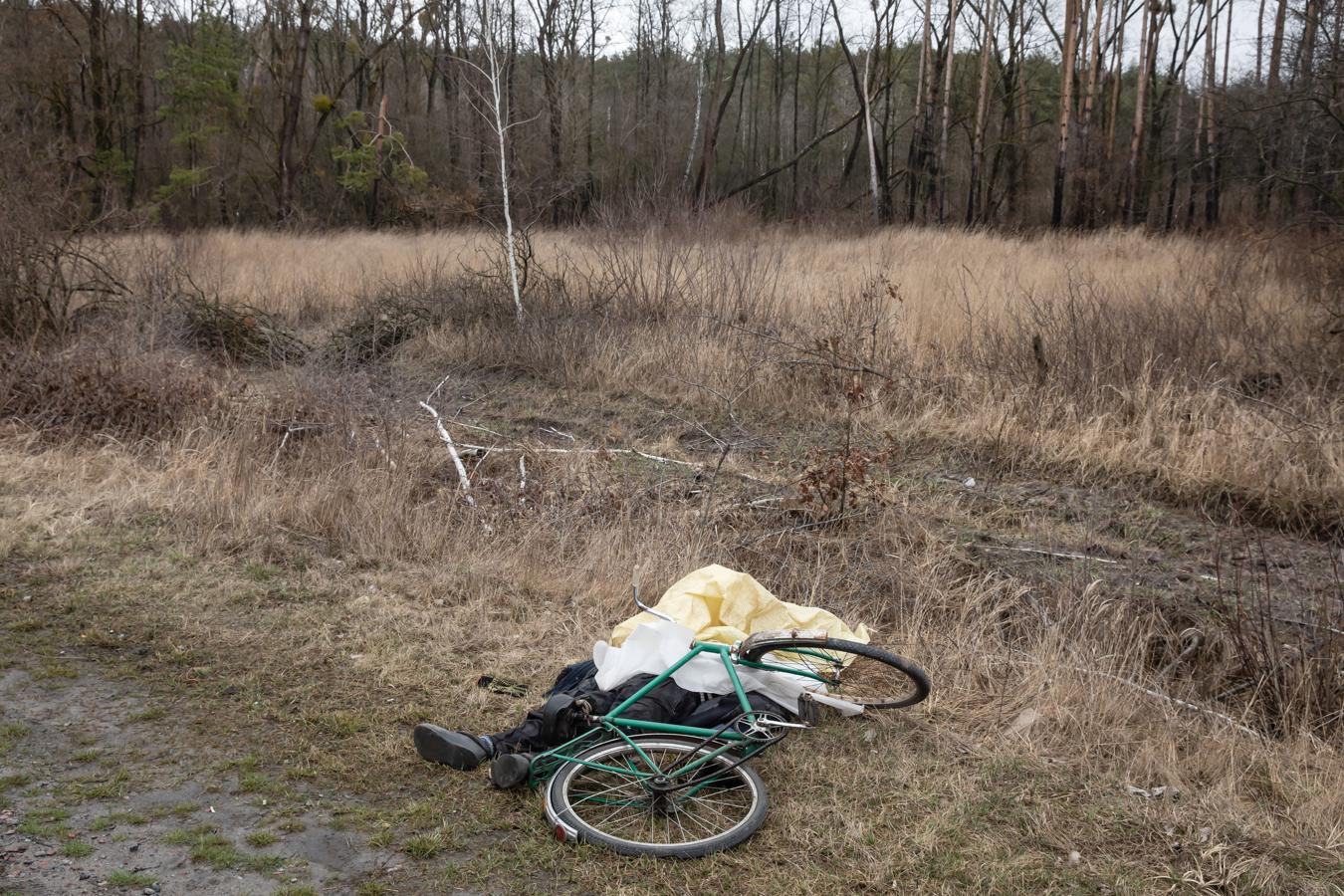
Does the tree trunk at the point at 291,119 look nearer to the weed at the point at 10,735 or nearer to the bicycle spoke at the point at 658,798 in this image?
the weed at the point at 10,735

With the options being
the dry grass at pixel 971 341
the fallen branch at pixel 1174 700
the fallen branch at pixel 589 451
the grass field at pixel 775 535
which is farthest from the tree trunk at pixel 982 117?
the fallen branch at pixel 1174 700

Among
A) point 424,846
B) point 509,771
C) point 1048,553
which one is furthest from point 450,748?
point 1048,553

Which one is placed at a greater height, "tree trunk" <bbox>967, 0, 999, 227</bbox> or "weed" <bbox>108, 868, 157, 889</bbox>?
"tree trunk" <bbox>967, 0, 999, 227</bbox>

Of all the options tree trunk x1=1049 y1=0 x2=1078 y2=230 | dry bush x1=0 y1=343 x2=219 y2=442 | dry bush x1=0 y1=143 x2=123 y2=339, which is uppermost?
tree trunk x1=1049 y1=0 x2=1078 y2=230

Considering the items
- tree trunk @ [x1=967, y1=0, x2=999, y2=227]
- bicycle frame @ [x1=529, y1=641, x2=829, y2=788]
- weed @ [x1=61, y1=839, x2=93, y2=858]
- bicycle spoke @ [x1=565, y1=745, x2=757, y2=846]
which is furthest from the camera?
tree trunk @ [x1=967, y1=0, x2=999, y2=227]

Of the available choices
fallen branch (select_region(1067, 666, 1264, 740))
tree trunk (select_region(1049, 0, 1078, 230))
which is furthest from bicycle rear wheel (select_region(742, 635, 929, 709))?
tree trunk (select_region(1049, 0, 1078, 230))

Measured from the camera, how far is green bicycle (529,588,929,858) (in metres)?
2.96

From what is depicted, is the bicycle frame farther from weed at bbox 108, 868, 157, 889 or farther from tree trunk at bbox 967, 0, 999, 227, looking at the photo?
tree trunk at bbox 967, 0, 999, 227

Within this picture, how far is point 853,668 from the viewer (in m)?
4.08

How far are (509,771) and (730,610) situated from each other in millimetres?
1132

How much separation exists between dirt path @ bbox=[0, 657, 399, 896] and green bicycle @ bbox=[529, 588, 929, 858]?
0.59 m

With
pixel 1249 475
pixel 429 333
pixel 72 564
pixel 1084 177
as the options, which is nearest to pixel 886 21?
pixel 1084 177

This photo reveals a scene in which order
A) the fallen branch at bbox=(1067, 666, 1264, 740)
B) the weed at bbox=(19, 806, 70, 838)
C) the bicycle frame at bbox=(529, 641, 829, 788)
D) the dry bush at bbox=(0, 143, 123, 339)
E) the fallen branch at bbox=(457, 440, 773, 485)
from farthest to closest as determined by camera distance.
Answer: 1. the dry bush at bbox=(0, 143, 123, 339)
2. the fallen branch at bbox=(457, 440, 773, 485)
3. the fallen branch at bbox=(1067, 666, 1264, 740)
4. the bicycle frame at bbox=(529, 641, 829, 788)
5. the weed at bbox=(19, 806, 70, 838)

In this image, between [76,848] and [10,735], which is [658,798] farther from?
[10,735]
